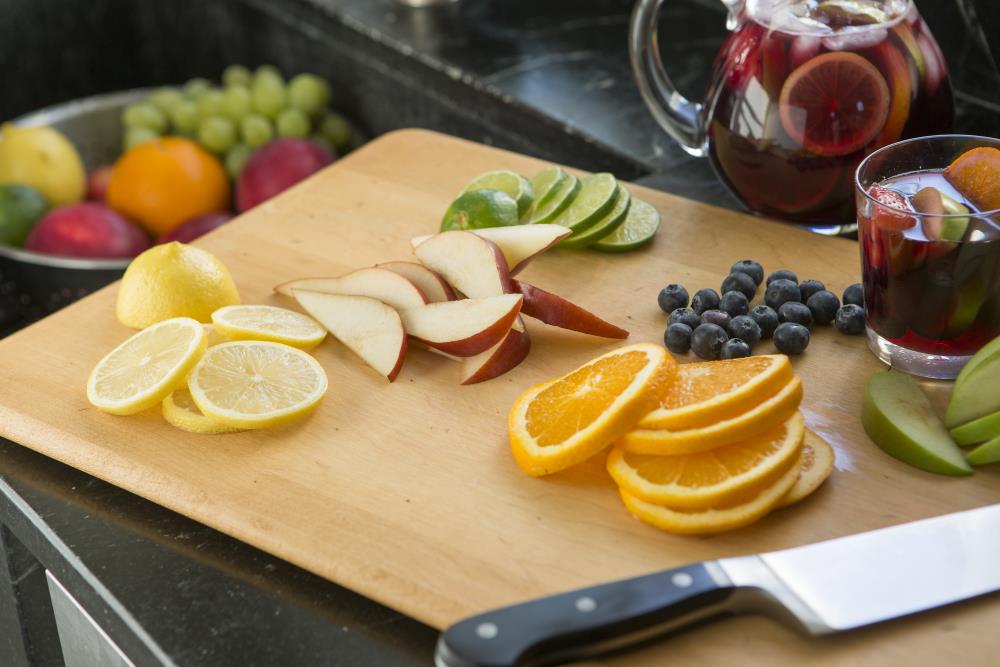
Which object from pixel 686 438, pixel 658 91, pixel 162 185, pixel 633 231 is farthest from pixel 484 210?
pixel 162 185

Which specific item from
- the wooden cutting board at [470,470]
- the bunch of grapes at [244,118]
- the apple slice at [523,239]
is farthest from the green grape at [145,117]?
the apple slice at [523,239]

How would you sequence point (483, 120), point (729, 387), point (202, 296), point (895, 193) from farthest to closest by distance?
point (483, 120), point (202, 296), point (895, 193), point (729, 387)

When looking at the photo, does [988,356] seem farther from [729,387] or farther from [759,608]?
[759,608]

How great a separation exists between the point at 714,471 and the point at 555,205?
24.7 inches

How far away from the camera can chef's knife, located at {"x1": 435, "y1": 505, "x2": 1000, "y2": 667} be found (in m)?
0.91

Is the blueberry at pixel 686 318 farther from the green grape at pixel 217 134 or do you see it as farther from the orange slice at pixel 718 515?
the green grape at pixel 217 134

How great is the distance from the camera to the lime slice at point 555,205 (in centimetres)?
161

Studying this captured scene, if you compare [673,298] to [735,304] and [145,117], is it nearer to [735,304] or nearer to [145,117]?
[735,304]

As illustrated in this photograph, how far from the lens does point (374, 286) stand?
145cm

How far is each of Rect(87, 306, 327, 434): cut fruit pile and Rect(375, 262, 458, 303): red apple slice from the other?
19 centimetres

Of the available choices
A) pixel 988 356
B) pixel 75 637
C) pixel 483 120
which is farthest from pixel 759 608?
pixel 483 120

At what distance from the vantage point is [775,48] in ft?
4.77

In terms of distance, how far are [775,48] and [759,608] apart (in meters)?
0.78

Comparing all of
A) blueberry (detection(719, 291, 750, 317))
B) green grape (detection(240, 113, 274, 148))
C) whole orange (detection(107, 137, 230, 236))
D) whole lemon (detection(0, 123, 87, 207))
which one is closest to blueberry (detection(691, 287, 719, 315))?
blueberry (detection(719, 291, 750, 317))
